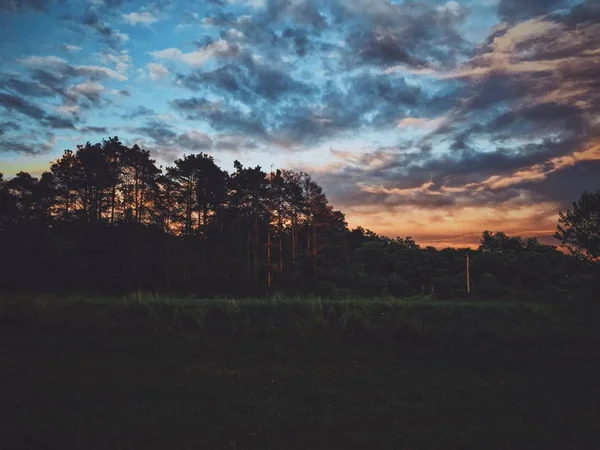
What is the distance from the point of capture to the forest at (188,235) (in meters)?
41.1

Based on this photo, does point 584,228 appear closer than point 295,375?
No

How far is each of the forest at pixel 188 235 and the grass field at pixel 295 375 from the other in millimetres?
20469

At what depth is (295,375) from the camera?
500 inches

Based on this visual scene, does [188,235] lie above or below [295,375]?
above

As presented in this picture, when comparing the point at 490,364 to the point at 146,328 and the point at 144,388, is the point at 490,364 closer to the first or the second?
the point at 144,388

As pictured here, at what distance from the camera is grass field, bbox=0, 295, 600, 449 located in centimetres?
789

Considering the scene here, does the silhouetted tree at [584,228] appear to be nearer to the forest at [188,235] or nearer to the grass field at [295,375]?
the forest at [188,235]

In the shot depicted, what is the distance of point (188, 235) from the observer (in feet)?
160

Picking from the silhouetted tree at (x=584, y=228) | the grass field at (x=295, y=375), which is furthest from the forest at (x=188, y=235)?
the grass field at (x=295, y=375)

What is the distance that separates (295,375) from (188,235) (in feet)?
125

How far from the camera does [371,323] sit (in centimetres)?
1858

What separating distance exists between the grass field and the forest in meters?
20.5

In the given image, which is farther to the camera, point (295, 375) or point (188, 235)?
point (188, 235)

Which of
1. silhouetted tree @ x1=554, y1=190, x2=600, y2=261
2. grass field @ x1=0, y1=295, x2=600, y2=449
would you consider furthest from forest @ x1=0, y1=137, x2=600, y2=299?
grass field @ x1=0, y1=295, x2=600, y2=449
